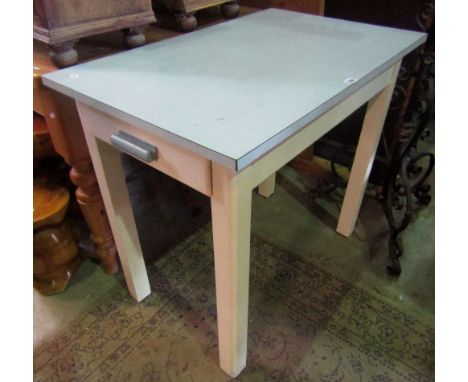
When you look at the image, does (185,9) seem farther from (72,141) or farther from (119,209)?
(119,209)

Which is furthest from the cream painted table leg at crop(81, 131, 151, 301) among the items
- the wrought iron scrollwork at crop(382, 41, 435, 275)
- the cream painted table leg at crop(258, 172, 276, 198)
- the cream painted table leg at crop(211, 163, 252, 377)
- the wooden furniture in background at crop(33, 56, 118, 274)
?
the wrought iron scrollwork at crop(382, 41, 435, 275)

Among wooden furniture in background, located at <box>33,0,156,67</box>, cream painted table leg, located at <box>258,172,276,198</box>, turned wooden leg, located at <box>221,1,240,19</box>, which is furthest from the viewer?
cream painted table leg, located at <box>258,172,276,198</box>

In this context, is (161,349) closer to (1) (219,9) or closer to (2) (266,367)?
(2) (266,367)

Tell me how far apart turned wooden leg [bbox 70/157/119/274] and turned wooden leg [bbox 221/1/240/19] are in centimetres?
70

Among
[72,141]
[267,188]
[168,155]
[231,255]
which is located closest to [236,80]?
[168,155]

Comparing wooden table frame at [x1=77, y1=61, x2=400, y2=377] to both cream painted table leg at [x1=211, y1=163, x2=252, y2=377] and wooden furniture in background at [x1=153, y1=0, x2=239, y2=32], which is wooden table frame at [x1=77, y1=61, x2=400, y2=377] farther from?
wooden furniture in background at [x1=153, y1=0, x2=239, y2=32]

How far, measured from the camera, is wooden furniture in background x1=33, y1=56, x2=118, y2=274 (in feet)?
2.90

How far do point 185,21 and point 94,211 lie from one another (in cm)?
64

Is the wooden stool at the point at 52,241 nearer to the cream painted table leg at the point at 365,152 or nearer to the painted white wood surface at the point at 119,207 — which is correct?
the painted white wood surface at the point at 119,207

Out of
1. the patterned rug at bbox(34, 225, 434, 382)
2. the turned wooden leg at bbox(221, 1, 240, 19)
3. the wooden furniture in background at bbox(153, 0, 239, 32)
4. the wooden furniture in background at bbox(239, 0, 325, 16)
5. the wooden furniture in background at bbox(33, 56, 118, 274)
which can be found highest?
the wooden furniture in background at bbox(153, 0, 239, 32)

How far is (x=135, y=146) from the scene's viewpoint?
0.71 m

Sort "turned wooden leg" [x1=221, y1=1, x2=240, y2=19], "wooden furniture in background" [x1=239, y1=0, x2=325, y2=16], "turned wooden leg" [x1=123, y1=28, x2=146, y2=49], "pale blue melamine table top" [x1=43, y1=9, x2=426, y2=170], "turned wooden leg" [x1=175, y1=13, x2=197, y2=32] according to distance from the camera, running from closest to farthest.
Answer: "pale blue melamine table top" [x1=43, y1=9, x2=426, y2=170] < "turned wooden leg" [x1=123, y1=28, x2=146, y2=49] < "turned wooden leg" [x1=175, y1=13, x2=197, y2=32] < "turned wooden leg" [x1=221, y1=1, x2=240, y2=19] < "wooden furniture in background" [x1=239, y1=0, x2=325, y2=16]

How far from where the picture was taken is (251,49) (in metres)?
0.97

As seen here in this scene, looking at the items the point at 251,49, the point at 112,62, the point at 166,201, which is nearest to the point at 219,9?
the point at 251,49
